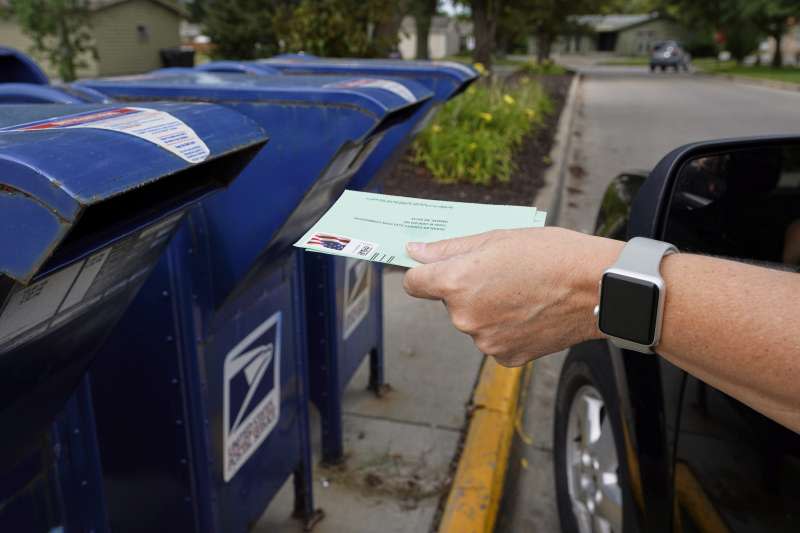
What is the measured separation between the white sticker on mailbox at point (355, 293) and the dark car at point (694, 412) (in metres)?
1.08

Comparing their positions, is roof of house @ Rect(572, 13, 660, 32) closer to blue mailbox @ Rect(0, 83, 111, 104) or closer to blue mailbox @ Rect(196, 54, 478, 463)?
blue mailbox @ Rect(196, 54, 478, 463)

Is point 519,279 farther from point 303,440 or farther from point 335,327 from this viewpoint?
point 335,327

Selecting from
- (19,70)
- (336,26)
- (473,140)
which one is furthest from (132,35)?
(19,70)

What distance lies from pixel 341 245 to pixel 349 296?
78.5 inches

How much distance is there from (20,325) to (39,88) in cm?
98

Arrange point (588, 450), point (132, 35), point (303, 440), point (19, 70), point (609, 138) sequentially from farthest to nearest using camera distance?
point (132, 35) < point (609, 138) < point (303, 440) < point (588, 450) < point (19, 70)

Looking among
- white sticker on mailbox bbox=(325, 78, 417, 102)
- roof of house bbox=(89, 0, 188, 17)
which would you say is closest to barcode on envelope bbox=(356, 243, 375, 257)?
white sticker on mailbox bbox=(325, 78, 417, 102)

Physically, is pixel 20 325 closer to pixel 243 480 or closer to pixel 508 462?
pixel 243 480

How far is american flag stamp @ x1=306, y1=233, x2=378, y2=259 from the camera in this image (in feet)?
4.21

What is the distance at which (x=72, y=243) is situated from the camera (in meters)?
1.22

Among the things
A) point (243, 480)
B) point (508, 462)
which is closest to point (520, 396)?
point (508, 462)

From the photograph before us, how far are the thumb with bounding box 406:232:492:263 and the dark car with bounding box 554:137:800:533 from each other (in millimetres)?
787

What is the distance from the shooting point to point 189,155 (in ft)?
4.28

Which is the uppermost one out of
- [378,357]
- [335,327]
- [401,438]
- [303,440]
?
[335,327]
